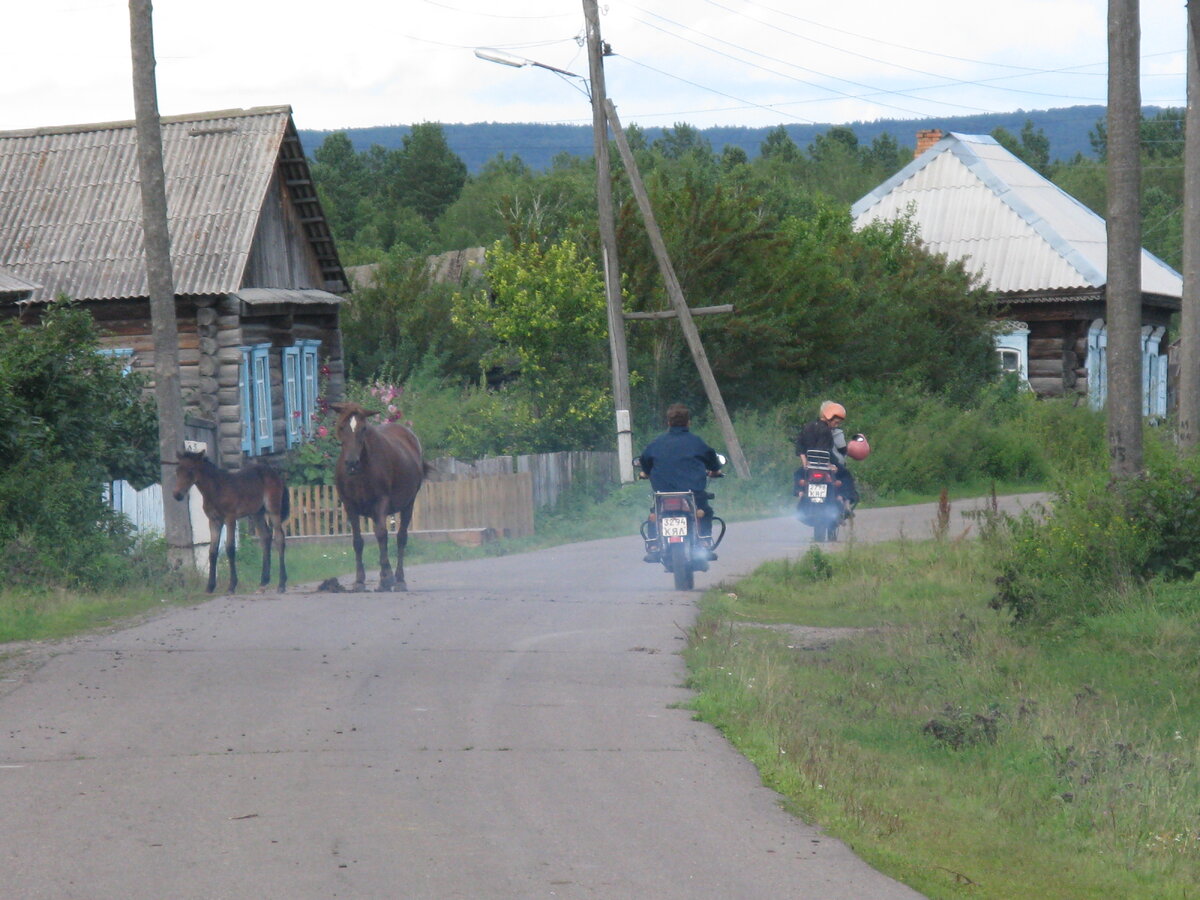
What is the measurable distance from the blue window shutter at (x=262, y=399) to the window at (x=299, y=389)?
1.15 meters

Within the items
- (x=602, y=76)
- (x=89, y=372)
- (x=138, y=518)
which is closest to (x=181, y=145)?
(x=602, y=76)

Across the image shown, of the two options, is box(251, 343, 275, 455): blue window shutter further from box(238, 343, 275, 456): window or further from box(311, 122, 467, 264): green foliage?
box(311, 122, 467, 264): green foliage

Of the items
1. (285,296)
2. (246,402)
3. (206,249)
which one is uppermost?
(206,249)

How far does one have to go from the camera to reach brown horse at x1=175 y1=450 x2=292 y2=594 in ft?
56.4

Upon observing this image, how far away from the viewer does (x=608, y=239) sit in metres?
30.1

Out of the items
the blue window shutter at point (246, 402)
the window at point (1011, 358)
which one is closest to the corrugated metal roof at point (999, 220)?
the window at point (1011, 358)

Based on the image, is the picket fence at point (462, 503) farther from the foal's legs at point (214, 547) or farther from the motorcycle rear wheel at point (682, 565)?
the motorcycle rear wheel at point (682, 565)

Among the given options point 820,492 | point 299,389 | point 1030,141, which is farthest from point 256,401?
point 1030,141

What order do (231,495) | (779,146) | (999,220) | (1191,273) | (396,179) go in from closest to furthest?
(231,495) → (1191,273) → (999,220) → (396,179) → (779,146)

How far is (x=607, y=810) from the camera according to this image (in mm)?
7152

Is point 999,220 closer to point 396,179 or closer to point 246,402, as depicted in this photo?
point 246,402

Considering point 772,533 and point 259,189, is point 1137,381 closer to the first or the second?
point 772,533

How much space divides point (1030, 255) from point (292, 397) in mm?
21263

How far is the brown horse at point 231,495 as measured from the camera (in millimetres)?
17203
